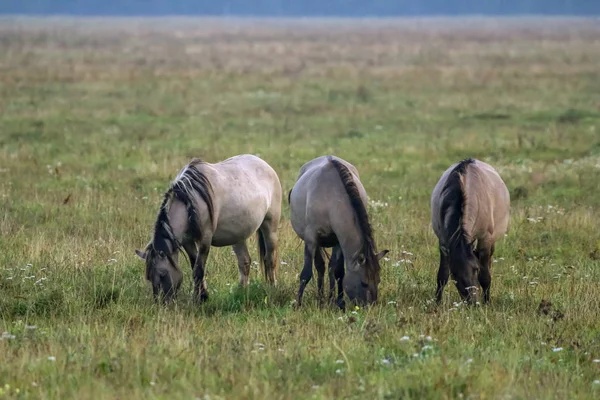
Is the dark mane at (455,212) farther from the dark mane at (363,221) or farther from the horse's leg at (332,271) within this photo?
the horse's leg at (332,271)

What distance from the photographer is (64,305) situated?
7.98 m

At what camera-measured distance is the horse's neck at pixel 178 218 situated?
8.30 meters

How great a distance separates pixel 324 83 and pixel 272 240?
86.3 ft

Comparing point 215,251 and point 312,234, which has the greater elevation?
point 312,234

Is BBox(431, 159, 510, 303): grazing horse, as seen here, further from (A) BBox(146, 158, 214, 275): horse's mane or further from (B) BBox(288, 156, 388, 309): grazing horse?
(A) BBox(146, 158, 214, 275): horse's mane

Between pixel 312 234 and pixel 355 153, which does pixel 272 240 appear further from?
pixel 355 153

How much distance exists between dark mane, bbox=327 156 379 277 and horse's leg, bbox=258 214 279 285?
5.76 feet

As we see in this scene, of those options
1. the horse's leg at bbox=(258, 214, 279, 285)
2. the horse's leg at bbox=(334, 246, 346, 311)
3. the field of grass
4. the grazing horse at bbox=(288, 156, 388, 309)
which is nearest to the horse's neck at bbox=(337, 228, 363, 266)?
the grazing horse at bbox=(288, 156, 388, 309)

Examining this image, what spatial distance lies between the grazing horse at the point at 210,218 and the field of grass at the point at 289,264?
276 millimetres

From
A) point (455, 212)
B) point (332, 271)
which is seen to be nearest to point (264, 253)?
point (332, 271)

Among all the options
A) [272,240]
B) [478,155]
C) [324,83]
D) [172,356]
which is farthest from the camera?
[324,83]

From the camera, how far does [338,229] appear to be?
27.5 feet

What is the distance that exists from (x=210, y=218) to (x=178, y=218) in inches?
16.0

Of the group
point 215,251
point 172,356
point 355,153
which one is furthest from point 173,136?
point 172,356
